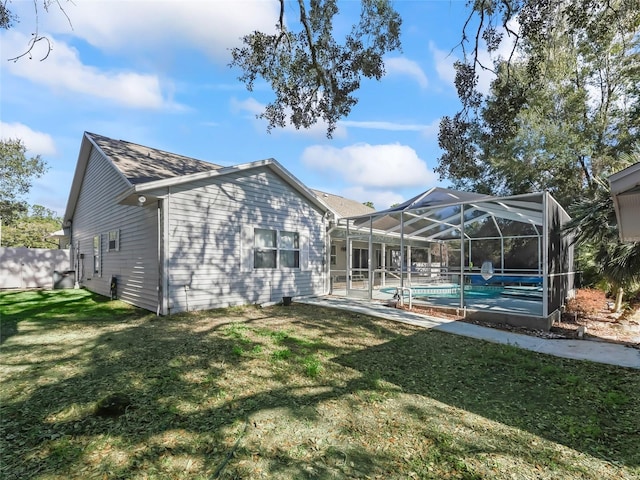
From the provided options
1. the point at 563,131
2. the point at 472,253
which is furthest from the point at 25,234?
the point at 563,131

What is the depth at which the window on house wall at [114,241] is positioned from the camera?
10.9 meters

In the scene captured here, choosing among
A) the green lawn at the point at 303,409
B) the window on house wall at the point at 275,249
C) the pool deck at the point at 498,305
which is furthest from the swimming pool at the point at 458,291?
the green lawn at the point at 303,409

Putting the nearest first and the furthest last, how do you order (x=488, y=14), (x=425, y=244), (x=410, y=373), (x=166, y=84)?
(x=410, y=373), (x=488, y=14), (x=166, y=84), (x=425, y=244)

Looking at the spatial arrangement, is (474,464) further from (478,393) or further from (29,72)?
(29,72)

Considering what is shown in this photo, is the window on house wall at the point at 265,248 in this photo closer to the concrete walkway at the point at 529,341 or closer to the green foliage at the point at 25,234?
the concrete walkway at the point at 529,341

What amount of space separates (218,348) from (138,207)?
19.6 ft

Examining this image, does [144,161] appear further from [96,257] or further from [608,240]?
[608,240]

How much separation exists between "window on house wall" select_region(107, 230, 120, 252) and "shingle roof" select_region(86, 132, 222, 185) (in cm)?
242

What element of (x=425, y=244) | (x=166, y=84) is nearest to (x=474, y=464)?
(x=166, y=84)

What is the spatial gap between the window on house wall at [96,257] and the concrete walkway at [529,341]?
9267 mm

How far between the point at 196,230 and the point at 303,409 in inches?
260

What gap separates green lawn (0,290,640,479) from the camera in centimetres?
273

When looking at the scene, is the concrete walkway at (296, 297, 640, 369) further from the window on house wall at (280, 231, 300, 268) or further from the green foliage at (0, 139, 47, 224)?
the green foliage at (0, 139, 47, 224)

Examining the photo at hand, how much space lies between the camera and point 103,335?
633 cm
